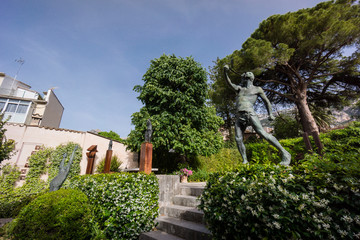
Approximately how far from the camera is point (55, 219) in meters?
2.81

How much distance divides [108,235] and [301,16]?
17457 mm

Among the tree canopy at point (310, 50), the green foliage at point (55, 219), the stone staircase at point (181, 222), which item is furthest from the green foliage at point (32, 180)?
the tree canopy at point (310, 50)

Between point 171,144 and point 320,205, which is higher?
point 171,144

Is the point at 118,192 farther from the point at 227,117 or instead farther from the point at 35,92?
the point at 35,92

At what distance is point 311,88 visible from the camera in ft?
52.3

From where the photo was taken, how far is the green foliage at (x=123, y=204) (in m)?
3.40

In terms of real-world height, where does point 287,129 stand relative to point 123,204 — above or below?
Result: above

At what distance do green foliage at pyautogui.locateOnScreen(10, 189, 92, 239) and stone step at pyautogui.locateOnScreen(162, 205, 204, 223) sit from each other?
6.07ft

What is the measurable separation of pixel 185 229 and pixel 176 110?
652 centimetres

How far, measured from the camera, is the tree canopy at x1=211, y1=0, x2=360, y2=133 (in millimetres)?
11062

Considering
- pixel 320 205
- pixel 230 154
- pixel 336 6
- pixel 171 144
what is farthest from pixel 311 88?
pixel 320 205

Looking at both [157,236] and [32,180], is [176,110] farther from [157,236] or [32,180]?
[32,180]

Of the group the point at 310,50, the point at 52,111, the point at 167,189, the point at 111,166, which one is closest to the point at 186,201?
the point at 167,189

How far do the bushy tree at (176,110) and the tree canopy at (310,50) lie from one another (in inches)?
212
